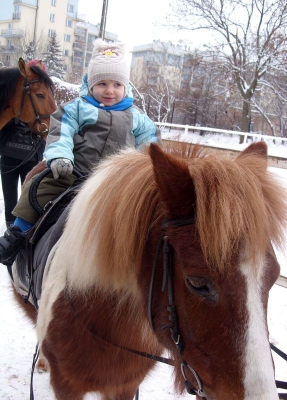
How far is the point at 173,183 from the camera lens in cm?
133

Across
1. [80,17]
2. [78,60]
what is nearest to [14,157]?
[78,60]

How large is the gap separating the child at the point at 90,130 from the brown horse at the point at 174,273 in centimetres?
63

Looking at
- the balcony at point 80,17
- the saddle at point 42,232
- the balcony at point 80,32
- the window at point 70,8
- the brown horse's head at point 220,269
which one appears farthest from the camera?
the balcony at point 80,17

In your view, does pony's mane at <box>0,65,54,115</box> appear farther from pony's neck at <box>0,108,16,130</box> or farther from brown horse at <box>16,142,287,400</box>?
brown horse at <box>16,142,287,400</box>

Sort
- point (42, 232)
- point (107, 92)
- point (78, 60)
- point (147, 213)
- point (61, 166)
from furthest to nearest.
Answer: point (78, 60) < point (107, 92) < point (42, 232) < point (61, 166) < point (147, 213)

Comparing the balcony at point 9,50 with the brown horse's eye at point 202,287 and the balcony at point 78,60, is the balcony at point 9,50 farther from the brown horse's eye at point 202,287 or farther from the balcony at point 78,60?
the brown horse's eye at point 202,287

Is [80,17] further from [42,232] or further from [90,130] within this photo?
[42,232]

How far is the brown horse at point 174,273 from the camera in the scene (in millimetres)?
1226

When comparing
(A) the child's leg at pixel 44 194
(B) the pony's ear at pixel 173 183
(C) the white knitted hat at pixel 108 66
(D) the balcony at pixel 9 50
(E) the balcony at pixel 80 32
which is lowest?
(A) the child's leg at pixel 44 194

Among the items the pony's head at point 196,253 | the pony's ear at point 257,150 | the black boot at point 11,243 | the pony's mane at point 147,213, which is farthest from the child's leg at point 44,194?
the pony's ear at point 257,150

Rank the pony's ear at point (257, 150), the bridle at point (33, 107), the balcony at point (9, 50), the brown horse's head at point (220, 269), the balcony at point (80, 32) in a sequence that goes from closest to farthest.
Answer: the brown horse's head at point (220, 269) < the pony's ear at point (257, 150) < the bridle at point (33, 107) < the balcony at point (9, 50) < the balcony at point (80, 32)

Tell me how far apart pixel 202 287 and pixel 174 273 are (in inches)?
5.5

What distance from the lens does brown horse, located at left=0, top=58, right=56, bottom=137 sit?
18.0ft

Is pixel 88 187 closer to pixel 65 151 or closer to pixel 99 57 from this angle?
pixel 65 151
